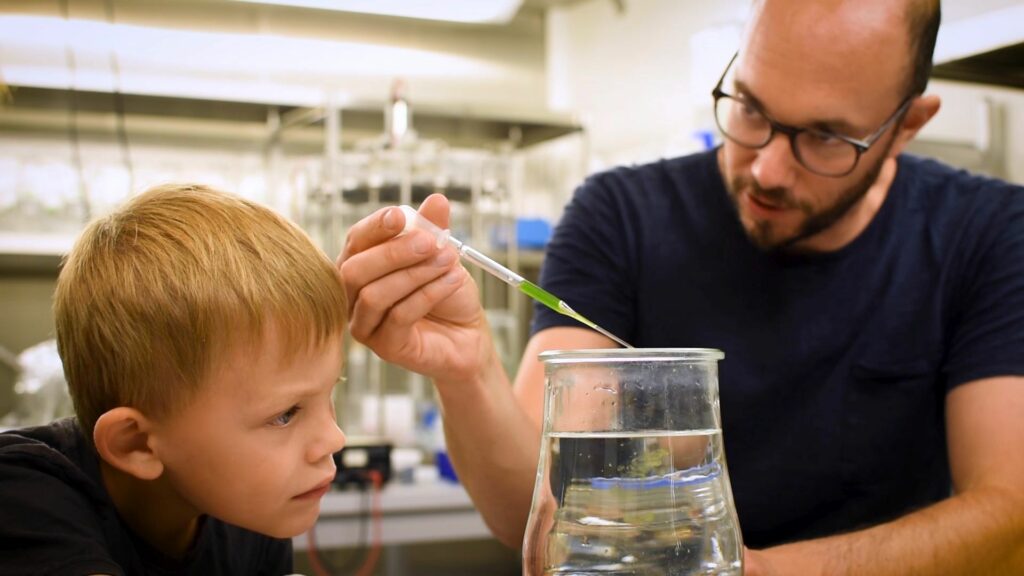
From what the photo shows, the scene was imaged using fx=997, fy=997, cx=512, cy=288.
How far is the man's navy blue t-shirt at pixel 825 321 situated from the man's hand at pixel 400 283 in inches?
13.7

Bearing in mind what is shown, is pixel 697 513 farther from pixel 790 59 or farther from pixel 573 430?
pixel 790 59

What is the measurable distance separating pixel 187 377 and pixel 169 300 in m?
0.06

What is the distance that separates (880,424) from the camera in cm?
127

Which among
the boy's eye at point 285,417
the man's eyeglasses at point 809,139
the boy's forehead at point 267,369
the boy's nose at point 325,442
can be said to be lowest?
the boy's nose at point 325,442

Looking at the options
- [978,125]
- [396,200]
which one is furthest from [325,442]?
[396,200]

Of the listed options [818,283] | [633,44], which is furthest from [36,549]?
[633,44]

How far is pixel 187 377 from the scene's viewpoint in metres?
0.78

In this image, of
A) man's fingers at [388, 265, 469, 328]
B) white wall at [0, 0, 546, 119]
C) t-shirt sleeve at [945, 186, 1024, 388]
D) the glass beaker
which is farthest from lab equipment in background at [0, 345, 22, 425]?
the glass beaker

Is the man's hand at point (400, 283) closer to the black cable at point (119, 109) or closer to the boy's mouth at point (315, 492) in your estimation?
the boy's mouth at point (315, 492)

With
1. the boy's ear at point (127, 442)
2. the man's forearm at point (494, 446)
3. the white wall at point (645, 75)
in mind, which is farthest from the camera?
the white wall at point (645, 75)

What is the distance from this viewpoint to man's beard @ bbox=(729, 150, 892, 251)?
121cm

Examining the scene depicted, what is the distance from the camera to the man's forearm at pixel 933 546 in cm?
87

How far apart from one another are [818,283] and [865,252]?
0.08 meters

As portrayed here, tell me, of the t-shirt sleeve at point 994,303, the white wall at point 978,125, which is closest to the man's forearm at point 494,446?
the t-shirt sleeve at point 994,303
